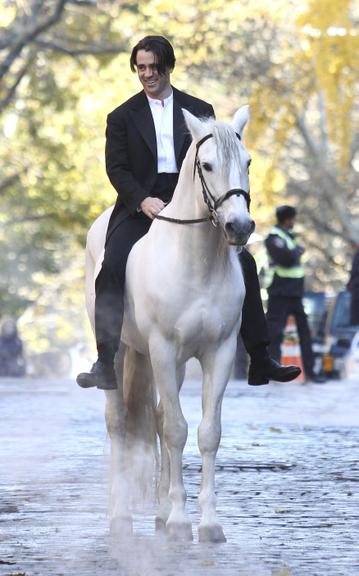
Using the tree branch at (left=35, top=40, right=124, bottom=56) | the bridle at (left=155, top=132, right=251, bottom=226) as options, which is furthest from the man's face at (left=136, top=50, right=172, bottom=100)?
the tree branch at (left=35, top=40, right=124, bottom=56)

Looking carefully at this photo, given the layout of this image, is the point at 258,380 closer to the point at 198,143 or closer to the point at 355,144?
the point at 198,143

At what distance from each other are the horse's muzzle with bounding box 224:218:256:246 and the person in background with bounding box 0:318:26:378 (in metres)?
23.6

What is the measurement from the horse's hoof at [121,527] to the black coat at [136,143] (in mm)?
1692

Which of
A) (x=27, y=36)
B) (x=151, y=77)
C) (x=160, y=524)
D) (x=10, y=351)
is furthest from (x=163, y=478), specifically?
(x=27, y=36)

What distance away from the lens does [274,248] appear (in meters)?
23.3

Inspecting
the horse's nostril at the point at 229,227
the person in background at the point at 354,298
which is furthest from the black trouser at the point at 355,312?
the horse's nostril at the point at 229,227

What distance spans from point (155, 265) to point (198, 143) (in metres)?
0.72

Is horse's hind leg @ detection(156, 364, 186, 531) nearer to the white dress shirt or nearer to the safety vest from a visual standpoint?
the white dress shirt

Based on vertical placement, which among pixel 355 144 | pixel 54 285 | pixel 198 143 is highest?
pixel 198 143

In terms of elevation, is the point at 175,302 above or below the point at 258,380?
above

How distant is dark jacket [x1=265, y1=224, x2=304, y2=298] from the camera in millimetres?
23281

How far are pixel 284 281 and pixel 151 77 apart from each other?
14.1 m

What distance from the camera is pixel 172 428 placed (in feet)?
31.0

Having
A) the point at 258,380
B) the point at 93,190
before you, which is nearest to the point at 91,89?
the point at 93,190
